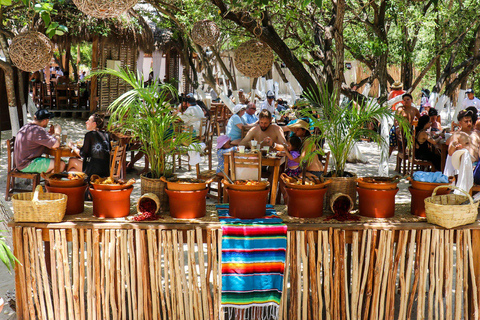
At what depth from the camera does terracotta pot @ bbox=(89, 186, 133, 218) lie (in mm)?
3594

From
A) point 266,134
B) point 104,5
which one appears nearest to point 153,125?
point 104,5

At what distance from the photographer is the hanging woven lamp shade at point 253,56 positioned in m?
5.86

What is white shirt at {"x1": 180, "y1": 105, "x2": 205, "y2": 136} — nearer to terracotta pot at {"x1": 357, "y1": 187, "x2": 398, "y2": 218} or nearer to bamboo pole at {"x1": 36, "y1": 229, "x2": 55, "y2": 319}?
terracotta pot at {"x1": 357, "y1": 187, "x2": 398, "y2": 218}

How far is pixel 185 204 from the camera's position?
3.60 metres

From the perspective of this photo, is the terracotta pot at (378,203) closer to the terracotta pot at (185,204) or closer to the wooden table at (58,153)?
the terracotta pot at (185,204)

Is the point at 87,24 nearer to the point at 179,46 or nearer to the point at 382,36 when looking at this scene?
the point at 179,46

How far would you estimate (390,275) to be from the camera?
3.55m

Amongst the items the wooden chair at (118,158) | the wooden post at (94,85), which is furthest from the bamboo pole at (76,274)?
the wooden post at (94,85)

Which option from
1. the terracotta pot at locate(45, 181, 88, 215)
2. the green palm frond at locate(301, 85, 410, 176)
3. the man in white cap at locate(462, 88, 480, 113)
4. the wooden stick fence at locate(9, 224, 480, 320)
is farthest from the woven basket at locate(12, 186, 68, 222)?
the man in white cap at locate(462, 88, 480, 113)

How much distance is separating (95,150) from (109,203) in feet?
8.22

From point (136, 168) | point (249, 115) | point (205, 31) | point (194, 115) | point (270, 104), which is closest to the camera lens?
point (205, 31)

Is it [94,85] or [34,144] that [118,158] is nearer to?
[34,144]

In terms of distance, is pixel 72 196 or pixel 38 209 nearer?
pixel 38 209

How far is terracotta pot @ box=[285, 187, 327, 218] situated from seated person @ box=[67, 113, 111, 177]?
301 cm
